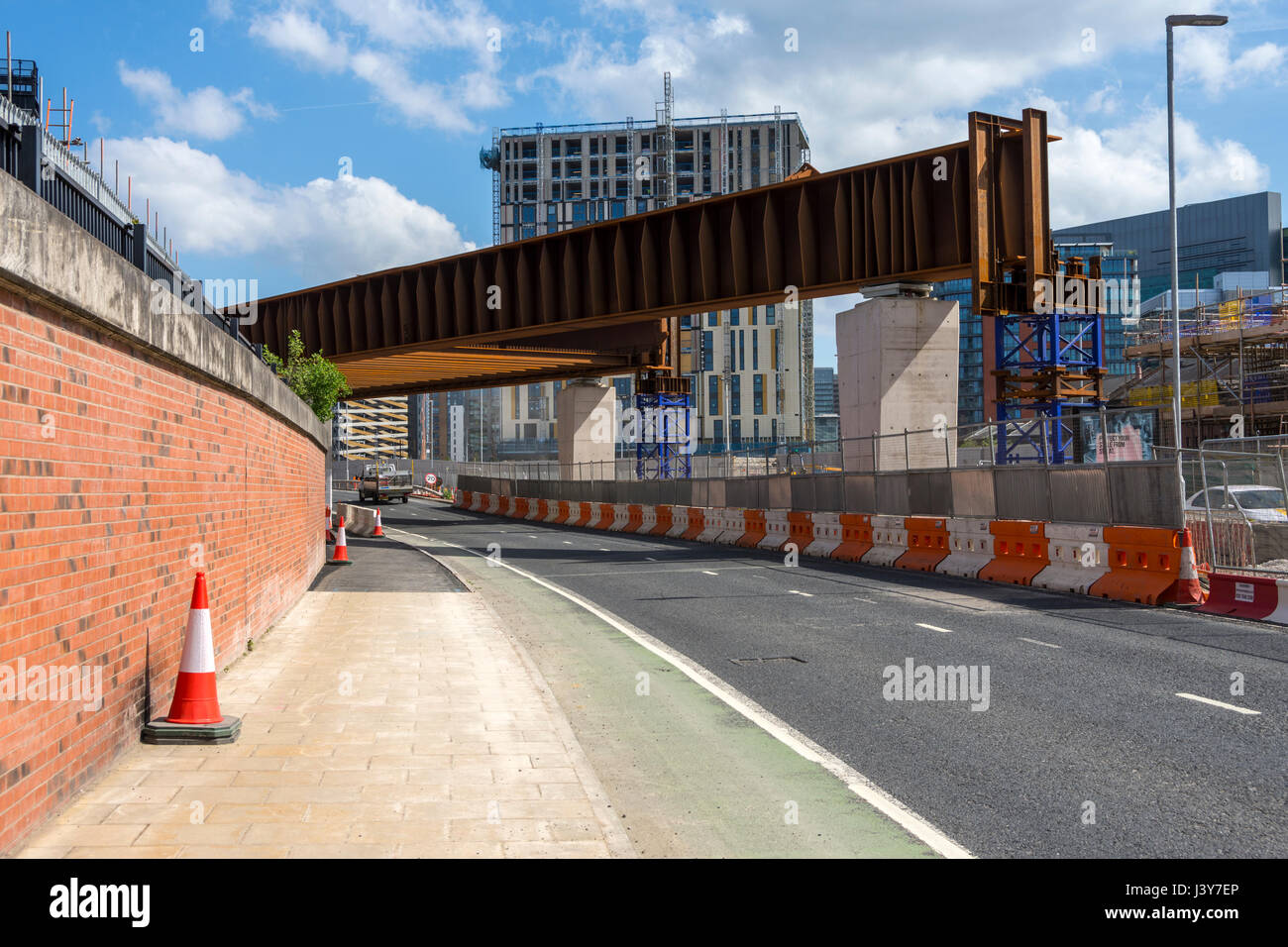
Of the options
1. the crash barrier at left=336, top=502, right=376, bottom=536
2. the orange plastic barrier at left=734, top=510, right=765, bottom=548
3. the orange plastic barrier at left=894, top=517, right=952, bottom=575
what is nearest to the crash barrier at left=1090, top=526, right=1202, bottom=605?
the orange plastic barrier at left=894, top=517, right=952, bottom=575

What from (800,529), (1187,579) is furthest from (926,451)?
(1187,579)

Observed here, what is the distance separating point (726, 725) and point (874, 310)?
63.8 ft

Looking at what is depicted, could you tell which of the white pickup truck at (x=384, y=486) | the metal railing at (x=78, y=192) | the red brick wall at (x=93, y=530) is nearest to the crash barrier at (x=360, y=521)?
the red brick wall at (x=93, y=530)

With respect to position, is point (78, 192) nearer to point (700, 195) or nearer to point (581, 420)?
point (581, 420)

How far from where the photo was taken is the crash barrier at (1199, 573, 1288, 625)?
1207 centimetres

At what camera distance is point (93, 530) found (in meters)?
5.51

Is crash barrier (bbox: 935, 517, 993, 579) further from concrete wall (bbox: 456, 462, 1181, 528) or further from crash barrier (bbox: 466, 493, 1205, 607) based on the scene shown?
concrete wall (bbox: 456, 462, 1181, 528)

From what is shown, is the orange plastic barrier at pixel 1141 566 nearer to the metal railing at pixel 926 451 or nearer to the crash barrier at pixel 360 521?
the metal railing at pixel 926 451

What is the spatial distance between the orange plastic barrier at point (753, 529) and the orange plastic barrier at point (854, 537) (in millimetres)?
4087

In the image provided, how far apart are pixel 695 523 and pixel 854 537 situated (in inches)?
348

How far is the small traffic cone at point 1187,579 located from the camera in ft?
44.1

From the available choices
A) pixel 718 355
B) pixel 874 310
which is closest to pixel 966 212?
pixel 874 310
